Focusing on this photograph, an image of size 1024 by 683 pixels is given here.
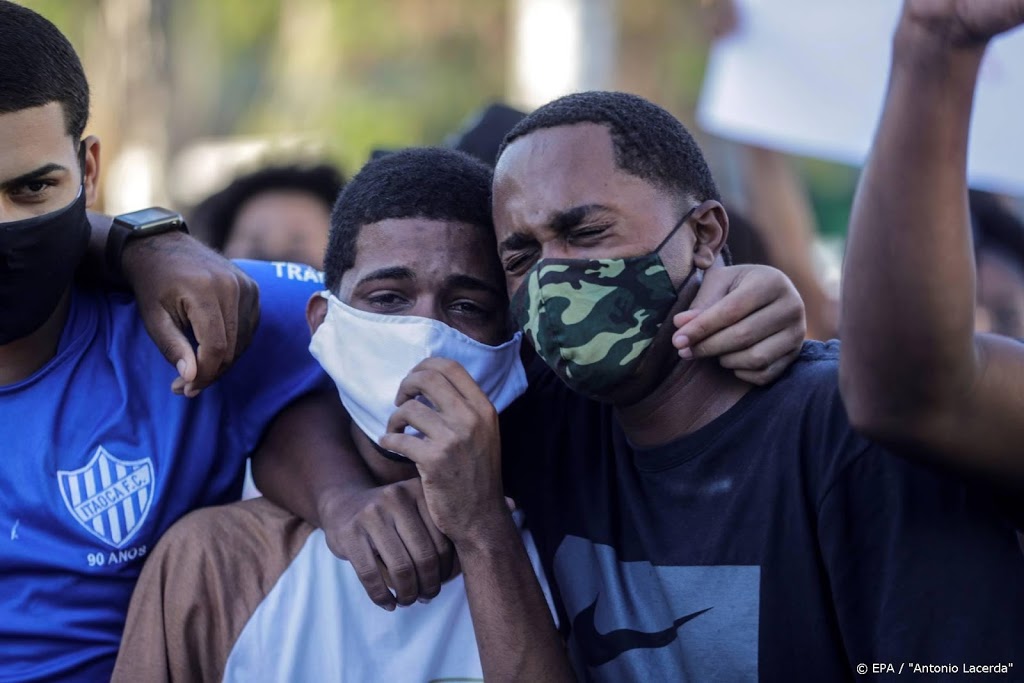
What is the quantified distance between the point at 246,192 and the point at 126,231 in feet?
9.85

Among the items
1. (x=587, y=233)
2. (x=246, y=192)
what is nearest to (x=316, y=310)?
(x=587, y=233)

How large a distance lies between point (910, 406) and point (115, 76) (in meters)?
15.0

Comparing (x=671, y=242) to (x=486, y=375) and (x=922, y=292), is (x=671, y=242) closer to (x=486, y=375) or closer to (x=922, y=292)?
(x=486, y=375)

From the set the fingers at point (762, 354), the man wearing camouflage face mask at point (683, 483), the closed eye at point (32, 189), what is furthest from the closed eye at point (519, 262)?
the closed eye at point (32, 189)

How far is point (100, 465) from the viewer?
278cm

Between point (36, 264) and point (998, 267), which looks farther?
point (998, 267)

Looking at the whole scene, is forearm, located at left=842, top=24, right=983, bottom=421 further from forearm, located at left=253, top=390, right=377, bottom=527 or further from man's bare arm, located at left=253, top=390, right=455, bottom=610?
forearm, located at left=253, top=390, right=377, bottom=527

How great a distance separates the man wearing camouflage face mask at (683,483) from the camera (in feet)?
6.87

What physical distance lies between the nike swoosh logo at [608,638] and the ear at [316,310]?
99 centimetres

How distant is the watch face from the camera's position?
9.90ft

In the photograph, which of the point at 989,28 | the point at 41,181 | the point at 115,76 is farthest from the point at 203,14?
the point at 989,28

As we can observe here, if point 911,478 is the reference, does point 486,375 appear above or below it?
below

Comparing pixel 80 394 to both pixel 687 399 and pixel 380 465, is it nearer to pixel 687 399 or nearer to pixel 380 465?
pixel 380 465

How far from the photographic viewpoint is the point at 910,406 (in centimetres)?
183
